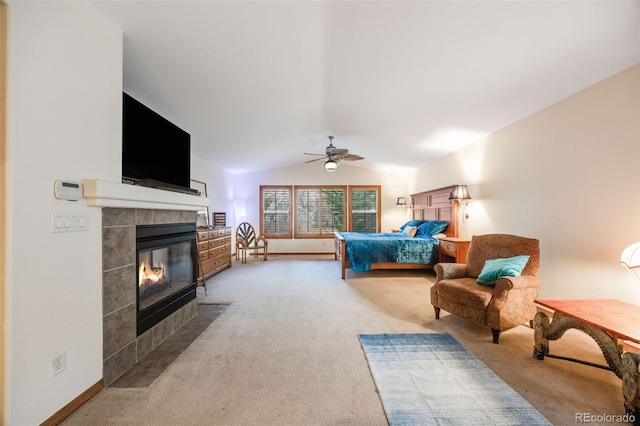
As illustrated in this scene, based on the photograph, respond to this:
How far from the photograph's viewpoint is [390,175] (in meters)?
7.50

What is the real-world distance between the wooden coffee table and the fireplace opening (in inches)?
125

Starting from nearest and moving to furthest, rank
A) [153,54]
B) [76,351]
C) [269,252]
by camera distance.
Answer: [76,351] < [153,54] < [269,252]

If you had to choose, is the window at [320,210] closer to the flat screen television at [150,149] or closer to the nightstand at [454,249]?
A: the nightstand at [454,249]

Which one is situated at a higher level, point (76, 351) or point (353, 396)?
point (76, 351)

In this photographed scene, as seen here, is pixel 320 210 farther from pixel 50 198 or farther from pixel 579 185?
pixel 50 198

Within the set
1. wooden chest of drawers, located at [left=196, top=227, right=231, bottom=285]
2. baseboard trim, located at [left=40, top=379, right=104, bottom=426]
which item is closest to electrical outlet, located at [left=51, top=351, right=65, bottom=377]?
baseboard trim, located at [left=40, top=379, right=104, bottom=426]

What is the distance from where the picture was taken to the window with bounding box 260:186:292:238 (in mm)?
7430

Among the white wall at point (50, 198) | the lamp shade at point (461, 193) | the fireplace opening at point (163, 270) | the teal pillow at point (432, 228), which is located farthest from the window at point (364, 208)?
the white wall at point (50, 198)

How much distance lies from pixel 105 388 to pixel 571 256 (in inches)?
165

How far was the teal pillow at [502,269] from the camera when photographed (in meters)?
2.40

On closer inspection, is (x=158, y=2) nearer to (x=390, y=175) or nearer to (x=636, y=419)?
(x=636, y=419)

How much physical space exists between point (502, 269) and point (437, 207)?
3.06 m

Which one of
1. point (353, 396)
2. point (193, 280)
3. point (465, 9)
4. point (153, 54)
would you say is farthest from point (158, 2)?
point (353, 396)

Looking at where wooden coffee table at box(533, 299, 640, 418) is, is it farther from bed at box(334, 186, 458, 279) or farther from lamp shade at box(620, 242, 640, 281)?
bed at box(334, 186, 458, 279)
